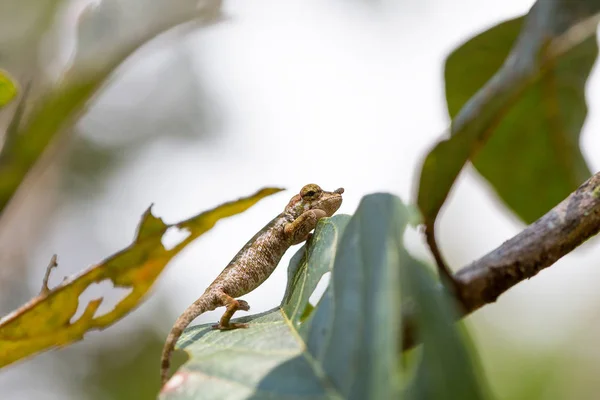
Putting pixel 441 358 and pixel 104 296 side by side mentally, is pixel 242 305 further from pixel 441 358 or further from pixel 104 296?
pixel 441 358

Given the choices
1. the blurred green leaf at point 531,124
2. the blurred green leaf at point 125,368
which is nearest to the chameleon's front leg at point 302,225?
the blurred green leaf at point 531,124

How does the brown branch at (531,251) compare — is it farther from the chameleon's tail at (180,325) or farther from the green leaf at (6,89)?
the green leaf at (6,89)

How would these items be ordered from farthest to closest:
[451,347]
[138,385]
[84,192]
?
[84,192] < [138,385] < [451,347]

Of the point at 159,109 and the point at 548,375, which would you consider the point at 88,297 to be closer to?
the point at 548,375

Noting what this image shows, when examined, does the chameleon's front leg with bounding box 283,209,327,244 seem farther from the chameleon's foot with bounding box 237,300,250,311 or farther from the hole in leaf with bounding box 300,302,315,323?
the hole in leaf with bounding box 300,302,315,323

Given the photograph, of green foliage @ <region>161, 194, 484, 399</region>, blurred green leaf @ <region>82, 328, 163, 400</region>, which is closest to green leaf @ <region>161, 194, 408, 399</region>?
green foliage @ <region>161, 194, 484, 399</region>

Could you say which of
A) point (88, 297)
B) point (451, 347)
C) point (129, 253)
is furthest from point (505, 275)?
point (88, 297)
